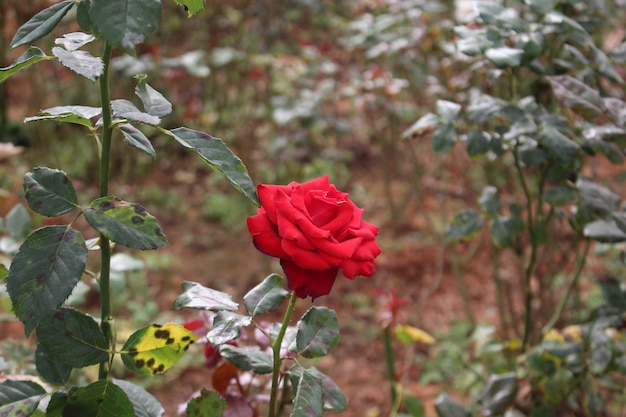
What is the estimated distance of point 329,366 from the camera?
96.0 inches

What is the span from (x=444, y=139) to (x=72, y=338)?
0.86 m

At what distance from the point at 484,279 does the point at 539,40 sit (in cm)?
189

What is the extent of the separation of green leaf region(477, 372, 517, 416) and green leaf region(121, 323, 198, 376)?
2.62 ft

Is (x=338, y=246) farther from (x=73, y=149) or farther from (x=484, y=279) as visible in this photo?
(x=73, y=149)

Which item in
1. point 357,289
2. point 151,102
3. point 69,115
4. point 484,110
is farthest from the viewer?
point 357,289

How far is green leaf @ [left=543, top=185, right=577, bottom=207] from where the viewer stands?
51.2 inches

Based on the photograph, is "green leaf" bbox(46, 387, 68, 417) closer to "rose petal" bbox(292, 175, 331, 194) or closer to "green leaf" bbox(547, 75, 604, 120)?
"rose petal" bbox(292, 175, 331, 194)

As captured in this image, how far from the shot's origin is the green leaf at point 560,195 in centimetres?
130

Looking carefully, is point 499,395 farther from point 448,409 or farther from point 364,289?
point 364,289

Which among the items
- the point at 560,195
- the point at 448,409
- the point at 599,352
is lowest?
the point at 448,409

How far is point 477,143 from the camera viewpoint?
4.28 ft

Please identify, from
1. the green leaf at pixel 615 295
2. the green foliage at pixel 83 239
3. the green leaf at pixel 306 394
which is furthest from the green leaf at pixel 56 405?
the green leaf at pixel 615 295

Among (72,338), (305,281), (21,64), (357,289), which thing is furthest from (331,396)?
(357,289)

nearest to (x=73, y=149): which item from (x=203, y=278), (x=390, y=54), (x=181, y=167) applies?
(x=181, y=167)
